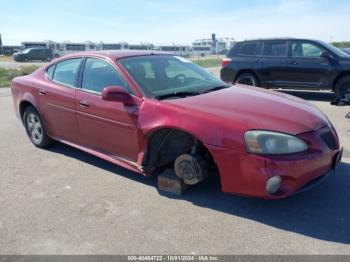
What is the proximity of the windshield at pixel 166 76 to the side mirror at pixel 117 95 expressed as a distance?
201 millimetres

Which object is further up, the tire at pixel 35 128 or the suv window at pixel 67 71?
the suv window at pixel 67 71

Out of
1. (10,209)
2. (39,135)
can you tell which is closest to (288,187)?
(10,209)

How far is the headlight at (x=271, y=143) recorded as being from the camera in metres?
3.40

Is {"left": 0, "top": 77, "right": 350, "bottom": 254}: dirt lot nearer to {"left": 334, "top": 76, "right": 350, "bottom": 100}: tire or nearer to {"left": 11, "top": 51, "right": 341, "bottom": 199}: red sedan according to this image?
{"left": 11, "top": 51, "right": 341, "bottom": 199}: red sedan

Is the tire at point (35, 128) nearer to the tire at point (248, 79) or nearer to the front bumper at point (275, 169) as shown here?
the front bumper at point (275, 169)

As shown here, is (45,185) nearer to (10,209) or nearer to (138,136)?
(10,209)

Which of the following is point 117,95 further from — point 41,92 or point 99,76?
point 41,92

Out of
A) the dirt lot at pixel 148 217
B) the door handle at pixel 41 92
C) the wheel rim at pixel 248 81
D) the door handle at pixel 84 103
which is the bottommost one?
the dirt lot at pixel 148 217

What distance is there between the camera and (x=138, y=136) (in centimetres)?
413

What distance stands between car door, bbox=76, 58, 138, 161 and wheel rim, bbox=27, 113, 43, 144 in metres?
1.23

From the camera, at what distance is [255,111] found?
3.77 metres

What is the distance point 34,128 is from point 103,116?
80.3 inches

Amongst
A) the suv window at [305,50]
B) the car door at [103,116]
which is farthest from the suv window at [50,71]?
the suv window at [305,50]

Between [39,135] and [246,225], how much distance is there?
379 cm
